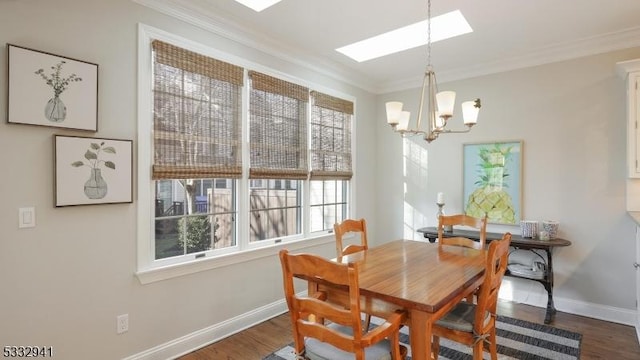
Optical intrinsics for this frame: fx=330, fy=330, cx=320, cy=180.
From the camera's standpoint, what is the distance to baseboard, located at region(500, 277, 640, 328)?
3.15 meters

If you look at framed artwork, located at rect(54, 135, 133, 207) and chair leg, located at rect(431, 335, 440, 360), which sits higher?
framed artwork, located at rect(54, 135, 133, 207)

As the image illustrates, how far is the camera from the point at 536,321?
124 inches

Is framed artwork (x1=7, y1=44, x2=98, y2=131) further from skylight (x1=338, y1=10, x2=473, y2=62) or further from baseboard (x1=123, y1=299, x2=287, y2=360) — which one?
skylight (x1=338, y1=10, x2=473, y2=62)

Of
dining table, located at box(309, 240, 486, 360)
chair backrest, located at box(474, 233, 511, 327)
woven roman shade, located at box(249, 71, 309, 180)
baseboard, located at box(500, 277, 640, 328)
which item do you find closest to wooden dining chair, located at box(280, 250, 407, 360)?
dining table, located at box(309, 240, 486, 360)

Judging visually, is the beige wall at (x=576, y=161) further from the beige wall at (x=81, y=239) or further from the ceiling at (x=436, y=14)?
the beige wall at (x=81, y=239)

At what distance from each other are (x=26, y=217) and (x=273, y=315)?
2.18 metres

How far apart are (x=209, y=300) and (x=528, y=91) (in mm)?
3918

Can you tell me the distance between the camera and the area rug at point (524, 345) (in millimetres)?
2529

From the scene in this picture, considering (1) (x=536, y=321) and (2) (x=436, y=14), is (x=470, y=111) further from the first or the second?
(1) (x=536, y=321)

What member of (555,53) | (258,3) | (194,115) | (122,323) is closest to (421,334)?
(122,323)

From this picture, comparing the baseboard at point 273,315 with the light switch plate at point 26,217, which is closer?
the light switch plate at point 26,217

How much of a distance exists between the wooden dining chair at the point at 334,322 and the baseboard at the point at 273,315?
1307mm

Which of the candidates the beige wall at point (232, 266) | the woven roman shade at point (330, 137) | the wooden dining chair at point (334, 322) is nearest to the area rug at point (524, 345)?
the beige wall at point (232, 266)

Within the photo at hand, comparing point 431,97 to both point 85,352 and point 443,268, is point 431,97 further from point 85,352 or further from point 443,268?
point 85,352
